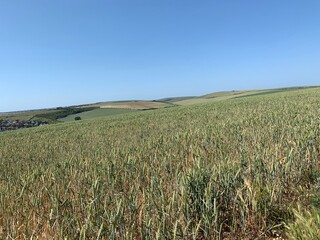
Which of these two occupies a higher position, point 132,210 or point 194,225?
point 132,210

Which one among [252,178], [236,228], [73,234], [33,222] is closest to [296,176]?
[252,178]

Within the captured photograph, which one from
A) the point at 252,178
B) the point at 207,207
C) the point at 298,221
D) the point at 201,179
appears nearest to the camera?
the point at 298,221

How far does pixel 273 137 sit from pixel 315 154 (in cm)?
179

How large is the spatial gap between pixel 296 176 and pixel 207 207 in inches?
76.6

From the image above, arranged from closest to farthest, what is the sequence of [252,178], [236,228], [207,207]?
[207,207] → [236,228] → [252,178]

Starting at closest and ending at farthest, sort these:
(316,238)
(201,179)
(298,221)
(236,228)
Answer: (316,238) → (298,221) → (236,228) → (201,179)

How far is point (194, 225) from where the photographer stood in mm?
3123

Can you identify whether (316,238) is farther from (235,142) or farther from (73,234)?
(235,142)

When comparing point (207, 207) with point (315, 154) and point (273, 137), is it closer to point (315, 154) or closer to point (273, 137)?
point (315, 154)

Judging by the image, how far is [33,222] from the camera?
354cm

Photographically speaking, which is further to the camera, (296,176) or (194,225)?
(296,176)

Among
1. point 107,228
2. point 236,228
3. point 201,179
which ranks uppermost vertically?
point 201,179

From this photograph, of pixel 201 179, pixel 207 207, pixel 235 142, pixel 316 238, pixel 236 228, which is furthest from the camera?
pixel 235 142

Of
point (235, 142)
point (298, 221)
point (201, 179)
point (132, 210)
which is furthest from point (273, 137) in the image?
point (132, 210)
